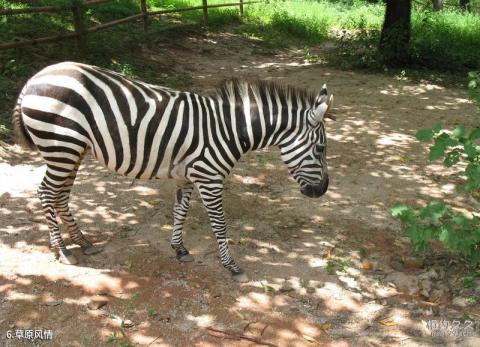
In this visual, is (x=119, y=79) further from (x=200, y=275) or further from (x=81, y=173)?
(x=81, y=173)

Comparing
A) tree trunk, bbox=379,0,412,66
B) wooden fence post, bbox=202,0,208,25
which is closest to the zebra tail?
tree trunk, bbox=379,0,412,66

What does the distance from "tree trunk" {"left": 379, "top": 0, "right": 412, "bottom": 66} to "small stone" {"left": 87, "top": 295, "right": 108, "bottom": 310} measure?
1110 cm

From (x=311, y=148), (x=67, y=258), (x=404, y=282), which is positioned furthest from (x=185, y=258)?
(x=404, y=282)

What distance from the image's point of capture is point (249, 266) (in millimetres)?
4461

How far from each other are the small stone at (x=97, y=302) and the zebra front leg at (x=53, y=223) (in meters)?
0.59

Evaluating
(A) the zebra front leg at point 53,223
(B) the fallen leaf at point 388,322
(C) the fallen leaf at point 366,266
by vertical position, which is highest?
(A) the zebra front leg at point 53,223

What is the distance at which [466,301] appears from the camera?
12.5 feet

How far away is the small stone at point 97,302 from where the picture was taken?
12.1 feet

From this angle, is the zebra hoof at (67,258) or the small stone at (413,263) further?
the small stone at (413,263)

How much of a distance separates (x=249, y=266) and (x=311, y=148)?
135 centimetres

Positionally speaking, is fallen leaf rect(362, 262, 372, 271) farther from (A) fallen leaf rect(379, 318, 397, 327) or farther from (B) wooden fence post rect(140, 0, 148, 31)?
(B) wooden fence post rect(140, 0, 148, 31)

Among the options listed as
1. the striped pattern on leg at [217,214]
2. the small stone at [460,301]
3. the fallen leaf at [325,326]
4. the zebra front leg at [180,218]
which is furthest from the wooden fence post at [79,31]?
the small stone at [460,301]

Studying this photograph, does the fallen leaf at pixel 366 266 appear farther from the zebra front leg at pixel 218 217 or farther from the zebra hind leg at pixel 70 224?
the zebra hind leg at pixel 70 224

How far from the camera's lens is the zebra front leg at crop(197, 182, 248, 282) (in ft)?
13.0
